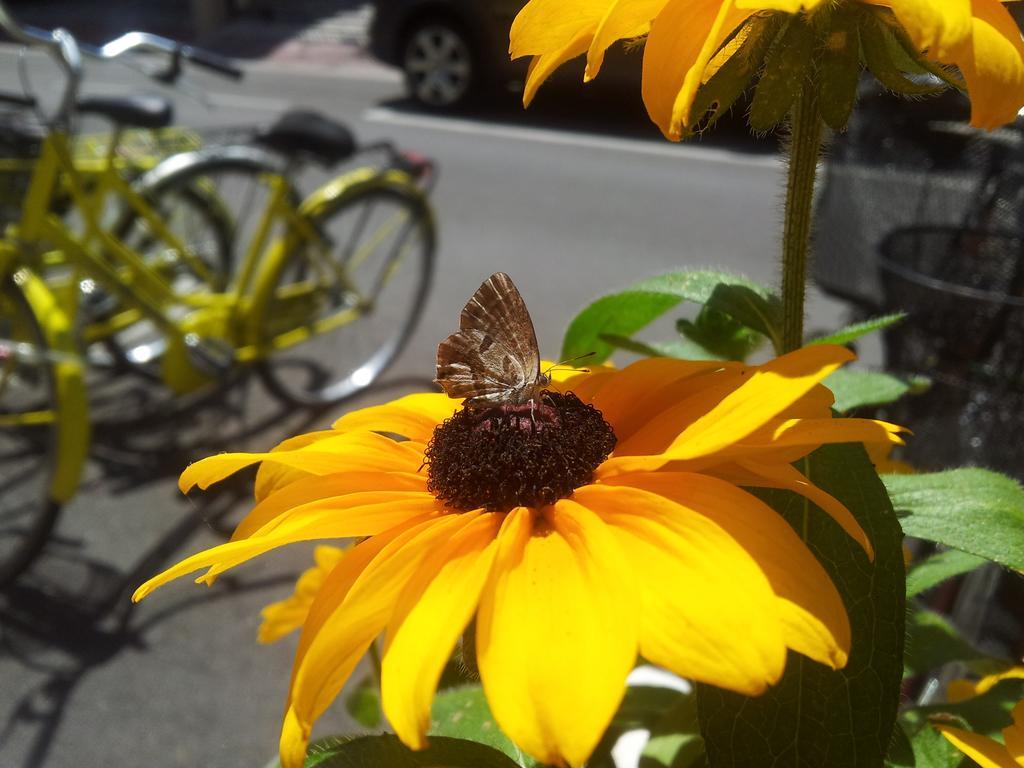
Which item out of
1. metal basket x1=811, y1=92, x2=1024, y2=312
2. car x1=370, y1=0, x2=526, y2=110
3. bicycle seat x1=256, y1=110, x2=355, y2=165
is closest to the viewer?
metal basket x1=811, y1=92, x2=1024, y2=312

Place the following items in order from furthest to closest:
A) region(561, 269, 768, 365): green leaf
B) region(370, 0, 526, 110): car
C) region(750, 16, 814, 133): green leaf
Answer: region(370, 0, 526, 110): car
region(561, 269, 768, 365): green leaf
region(750, 16, 814, 133): green leaf

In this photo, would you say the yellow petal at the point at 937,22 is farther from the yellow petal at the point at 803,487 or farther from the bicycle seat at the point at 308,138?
the bicycle seat at the point at 308,138

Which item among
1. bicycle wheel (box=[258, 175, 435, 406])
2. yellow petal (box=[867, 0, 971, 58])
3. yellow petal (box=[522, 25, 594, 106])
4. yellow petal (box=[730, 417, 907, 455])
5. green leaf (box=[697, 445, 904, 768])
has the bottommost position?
bicycle wheel (box=[258, 175, 435, 406])

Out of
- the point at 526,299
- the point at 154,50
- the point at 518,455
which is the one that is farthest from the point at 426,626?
the point at 526,299

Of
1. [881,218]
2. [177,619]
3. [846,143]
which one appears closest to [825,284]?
[881,218]

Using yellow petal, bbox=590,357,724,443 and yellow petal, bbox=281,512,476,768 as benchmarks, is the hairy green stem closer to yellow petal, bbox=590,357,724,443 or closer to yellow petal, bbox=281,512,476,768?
yellow petal, bbox=590,357,724,443

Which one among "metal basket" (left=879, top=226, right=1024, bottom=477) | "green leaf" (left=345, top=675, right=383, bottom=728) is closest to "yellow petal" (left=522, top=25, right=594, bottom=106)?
"green leaf" (left=345, top=675, right=383, bottom=728)
